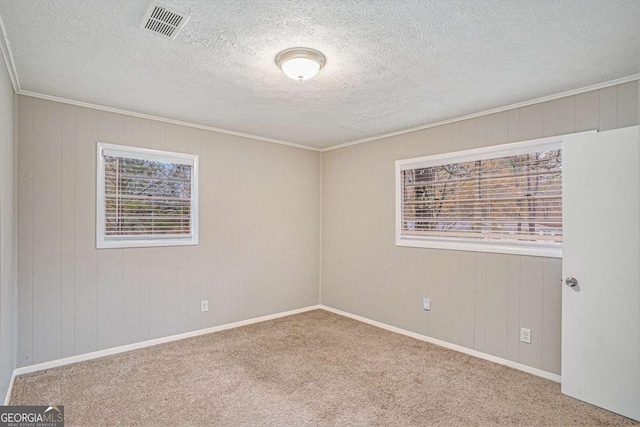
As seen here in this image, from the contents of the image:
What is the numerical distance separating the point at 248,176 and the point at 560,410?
12.7 feet

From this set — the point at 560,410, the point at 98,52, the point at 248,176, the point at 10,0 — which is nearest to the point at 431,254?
the point at 560,410

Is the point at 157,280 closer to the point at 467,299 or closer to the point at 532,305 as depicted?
the point at 467,299

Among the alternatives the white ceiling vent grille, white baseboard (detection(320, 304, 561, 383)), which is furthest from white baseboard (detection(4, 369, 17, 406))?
white baseboard (detection(320, 304, 561, 383))

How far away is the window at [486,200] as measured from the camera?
316cm

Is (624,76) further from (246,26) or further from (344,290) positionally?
(344,290)

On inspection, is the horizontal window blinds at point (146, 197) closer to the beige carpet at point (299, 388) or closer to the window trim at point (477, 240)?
the beige carpet at point (299, 388)

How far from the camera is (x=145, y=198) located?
3.82 m

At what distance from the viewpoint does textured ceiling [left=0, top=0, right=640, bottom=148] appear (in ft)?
6.20

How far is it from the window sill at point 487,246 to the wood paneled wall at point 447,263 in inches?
2.1

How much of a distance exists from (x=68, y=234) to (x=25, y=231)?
31 centimetres

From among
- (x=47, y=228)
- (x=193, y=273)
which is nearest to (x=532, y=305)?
(x=193, y=273)

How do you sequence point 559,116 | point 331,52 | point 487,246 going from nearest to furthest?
point 331,52 < point 559,116 < point 487,246

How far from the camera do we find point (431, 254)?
4023 millimetres

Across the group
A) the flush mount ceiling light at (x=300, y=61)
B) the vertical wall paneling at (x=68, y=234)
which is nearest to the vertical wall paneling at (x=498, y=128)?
the flush mount ceiling light at (x=300, y=61)
